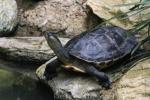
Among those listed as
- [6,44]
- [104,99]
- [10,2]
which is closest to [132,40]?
[104,99]

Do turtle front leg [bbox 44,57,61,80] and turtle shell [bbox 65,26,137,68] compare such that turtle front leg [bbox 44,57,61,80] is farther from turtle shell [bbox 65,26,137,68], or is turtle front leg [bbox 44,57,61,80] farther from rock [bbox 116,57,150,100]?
rock [bbox 116,57,150,100]

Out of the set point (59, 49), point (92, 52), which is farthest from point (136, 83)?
point (59, 49)

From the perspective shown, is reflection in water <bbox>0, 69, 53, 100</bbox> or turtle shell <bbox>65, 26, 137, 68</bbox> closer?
turtle shell <bbox>65, 26, 137, 68</bbox>

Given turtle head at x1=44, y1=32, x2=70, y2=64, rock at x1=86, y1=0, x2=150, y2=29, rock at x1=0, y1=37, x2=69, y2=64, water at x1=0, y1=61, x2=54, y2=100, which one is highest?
turtle head at x1=44, y1=32, x2=70, y2=64

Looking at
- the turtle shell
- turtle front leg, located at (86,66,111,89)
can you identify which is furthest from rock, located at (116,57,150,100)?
the turtle shell

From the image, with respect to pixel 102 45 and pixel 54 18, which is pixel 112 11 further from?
pixel 102 45

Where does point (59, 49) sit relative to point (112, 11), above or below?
above

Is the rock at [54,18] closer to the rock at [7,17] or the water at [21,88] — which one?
the rock at [7,17]
